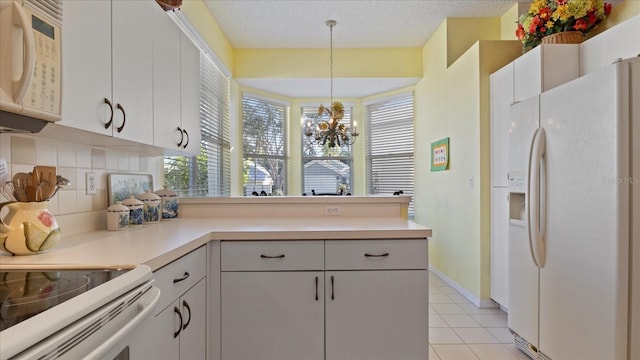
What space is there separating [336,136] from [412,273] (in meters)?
2.86

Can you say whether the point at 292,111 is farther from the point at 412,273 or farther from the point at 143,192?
the point at 412,273

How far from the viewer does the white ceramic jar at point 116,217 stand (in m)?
1.75

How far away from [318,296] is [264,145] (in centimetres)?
379

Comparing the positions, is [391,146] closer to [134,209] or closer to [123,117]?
[134,209]

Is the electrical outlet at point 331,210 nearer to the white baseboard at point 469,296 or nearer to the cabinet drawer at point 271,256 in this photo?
the cabinet drawer at point 271,256

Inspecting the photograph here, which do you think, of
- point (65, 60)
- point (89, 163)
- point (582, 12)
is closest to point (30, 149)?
point (89, 163)

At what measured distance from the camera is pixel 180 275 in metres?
1.37

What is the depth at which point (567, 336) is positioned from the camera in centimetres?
173

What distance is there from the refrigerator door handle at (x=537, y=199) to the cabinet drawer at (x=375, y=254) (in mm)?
701

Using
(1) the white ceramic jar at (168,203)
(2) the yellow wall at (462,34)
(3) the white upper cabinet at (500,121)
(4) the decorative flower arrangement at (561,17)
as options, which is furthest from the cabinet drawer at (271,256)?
(2) the yellow wall at (462,34)

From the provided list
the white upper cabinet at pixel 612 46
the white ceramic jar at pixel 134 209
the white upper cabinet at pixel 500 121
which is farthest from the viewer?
the white upper cabinet at pixel 500 121

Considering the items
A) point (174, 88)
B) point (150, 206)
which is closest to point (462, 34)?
point (174, 88)

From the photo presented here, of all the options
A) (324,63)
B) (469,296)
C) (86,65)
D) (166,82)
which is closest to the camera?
(86,65)

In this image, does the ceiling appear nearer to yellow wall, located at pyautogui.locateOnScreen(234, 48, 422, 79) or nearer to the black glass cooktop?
yellow wall, located at pyautogui.locateOnScreen(234, 48, 422, 79)
